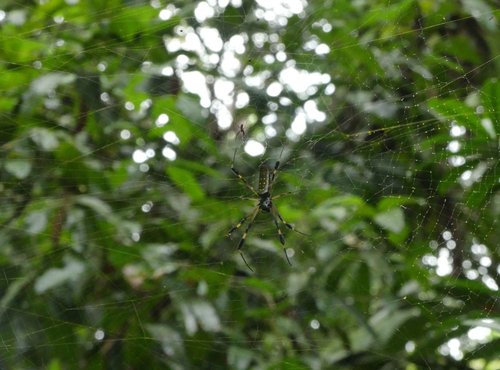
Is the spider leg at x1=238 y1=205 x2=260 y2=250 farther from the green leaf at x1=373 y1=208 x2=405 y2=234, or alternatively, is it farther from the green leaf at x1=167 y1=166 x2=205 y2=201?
the green leaf at x1=373 y1=208 x2=405 y2=234

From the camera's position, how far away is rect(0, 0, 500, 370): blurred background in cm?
147

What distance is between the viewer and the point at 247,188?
175 centimetres

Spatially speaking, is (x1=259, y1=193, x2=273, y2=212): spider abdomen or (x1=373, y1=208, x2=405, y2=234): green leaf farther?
(x1=259, y1=193, x2=273, y2=212): spider abdomen

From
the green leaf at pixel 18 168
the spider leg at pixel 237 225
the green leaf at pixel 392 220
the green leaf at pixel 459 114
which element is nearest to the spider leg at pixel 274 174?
the spider leg at pixel 237 225

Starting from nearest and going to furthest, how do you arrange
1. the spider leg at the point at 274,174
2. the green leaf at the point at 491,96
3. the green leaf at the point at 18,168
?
the green leaf at the point at 491,96 → the green leaf at the point at 18,168 → the spider leg at the point at 274,174

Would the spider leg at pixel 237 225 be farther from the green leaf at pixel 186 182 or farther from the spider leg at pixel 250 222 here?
the green leaf at pixel 186 182

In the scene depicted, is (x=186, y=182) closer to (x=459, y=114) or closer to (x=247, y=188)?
(x=247, y=188)

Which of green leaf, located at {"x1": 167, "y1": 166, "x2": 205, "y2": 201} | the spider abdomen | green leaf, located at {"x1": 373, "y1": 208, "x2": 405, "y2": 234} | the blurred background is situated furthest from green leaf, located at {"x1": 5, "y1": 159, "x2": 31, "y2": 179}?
green leaf, located at {"x1": 373, "y1": 208, "x2": 405, "y2": 234}

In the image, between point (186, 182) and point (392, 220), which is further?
point (186, 182)

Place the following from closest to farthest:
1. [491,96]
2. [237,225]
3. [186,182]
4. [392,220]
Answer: [491,96], [392,220], [186,182], [237,225]

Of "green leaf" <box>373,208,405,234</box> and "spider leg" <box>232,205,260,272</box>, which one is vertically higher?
"green leaf" <box>373,208,405,234</box>

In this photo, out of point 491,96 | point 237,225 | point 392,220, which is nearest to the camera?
point 491,96

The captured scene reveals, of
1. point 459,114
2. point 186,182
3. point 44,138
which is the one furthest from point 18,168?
point 459,114

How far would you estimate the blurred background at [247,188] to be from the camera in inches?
57.9
